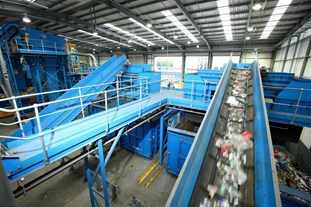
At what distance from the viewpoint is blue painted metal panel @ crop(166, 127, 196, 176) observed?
482cm

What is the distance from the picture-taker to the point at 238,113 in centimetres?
269

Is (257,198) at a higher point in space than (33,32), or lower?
lower

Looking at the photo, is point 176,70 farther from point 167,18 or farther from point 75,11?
point 75,11

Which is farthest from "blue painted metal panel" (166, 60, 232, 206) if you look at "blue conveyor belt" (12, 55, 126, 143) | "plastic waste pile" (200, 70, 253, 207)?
"blue conveyor belt" (12, 55, 126, 143)

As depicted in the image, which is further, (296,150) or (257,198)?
(296,150)

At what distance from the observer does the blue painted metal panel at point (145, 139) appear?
6005 millimetres

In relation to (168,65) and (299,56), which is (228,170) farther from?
(168,65)

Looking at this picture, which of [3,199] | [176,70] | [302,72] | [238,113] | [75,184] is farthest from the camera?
[176,70]

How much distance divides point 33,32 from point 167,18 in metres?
8.10

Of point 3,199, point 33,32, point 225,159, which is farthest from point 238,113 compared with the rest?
point 33,32

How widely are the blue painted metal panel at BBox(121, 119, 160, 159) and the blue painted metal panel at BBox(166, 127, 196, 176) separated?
1095 mm

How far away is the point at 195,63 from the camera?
637 inches

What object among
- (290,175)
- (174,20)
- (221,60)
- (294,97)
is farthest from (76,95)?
(221,60)

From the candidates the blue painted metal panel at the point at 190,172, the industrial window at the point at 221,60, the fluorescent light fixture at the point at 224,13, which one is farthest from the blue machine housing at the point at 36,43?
the industrial window at the point at 221,60
